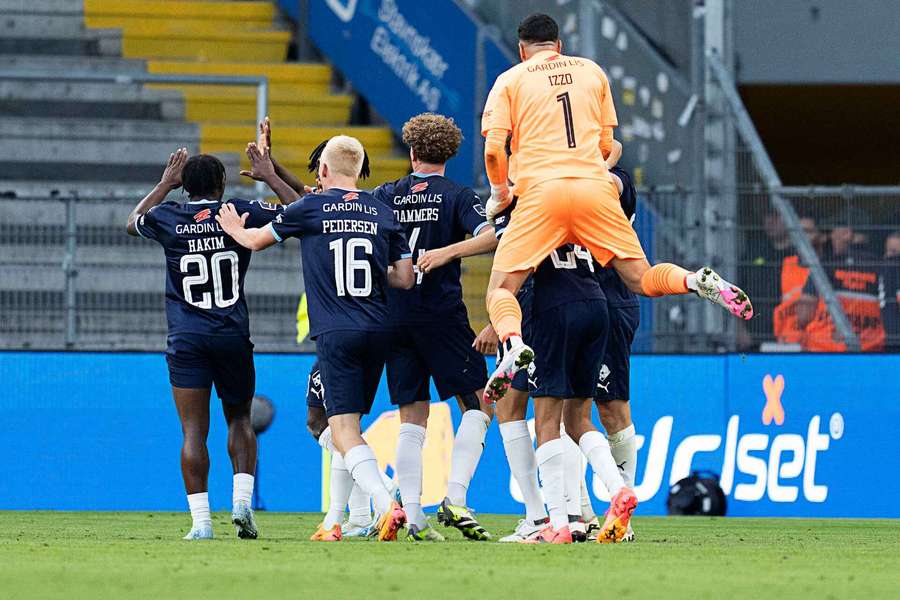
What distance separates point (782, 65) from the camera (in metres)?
16.4

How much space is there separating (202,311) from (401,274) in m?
1.01

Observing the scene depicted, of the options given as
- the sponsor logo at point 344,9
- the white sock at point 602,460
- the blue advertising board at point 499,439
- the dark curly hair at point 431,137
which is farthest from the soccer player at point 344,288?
the sponsor logo at point 344,9

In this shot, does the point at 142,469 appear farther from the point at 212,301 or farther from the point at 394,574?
the point at 394,574

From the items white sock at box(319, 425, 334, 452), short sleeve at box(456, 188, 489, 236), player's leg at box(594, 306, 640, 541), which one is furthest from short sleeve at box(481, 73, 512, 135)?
white sock at box(319, 425, 334, 452)

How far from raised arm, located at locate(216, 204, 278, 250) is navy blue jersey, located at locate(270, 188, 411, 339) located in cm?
5

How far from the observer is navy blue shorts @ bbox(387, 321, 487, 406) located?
8.23 metres

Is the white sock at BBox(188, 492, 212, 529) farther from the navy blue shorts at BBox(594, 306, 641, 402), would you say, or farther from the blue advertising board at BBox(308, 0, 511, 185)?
the blue advertising board at BBox(308, 0, 511, 185)

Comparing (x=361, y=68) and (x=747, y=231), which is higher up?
(x=361, y=68)

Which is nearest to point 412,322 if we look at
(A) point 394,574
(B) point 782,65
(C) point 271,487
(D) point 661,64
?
(A) point 394,574

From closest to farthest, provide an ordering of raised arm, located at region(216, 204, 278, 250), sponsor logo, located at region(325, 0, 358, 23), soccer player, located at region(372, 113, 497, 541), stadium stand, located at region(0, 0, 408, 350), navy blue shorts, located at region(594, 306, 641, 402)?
raised arm, located at region(216, 204, 278, 250), soccer player, located at region(372, 113, 497, 541), navy blue shorts, located at region(594, 306, 641, 402), stadium stand, located at region(0, 0, 408, 350), sponsor logo, located at region(325, 0, 358, 23)

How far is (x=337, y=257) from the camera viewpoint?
7660mm

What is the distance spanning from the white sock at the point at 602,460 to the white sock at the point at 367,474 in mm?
953

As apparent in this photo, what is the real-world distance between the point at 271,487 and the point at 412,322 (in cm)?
476

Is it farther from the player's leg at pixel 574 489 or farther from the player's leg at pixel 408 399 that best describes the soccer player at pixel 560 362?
the player's leg at pixel 408 399
